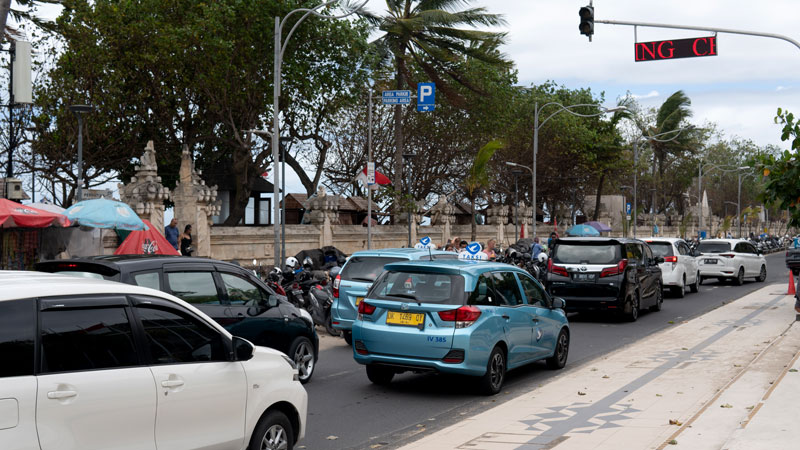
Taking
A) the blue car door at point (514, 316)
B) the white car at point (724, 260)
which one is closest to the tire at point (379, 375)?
the blue car door at point (514, 316)

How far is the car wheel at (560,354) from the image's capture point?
459 inches

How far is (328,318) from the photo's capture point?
15.6 metres

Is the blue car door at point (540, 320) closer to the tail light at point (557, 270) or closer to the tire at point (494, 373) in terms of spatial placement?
the tire at point (494, 373)

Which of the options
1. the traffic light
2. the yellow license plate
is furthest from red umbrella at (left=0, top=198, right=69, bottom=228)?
the traffic light

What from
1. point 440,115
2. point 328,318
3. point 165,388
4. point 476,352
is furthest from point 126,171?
A: point 165,388

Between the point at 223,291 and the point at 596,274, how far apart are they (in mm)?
10404

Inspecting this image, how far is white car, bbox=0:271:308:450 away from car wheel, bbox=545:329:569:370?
6.41 metres

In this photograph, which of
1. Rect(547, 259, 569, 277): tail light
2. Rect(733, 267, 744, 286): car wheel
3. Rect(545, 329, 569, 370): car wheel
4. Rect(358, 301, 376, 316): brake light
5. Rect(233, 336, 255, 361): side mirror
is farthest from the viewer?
Rect(733, 267, 744, 286): car wheel

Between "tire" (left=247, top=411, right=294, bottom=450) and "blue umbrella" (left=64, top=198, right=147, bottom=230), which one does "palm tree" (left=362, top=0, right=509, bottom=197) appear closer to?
"blue umbrella" (left=64, top=198, right=147, bottom=230)

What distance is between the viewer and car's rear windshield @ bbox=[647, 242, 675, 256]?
24078mm

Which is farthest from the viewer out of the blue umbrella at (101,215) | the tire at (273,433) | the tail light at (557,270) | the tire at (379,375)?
the blue umbrella at (101,215)

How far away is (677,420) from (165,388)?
5.41m

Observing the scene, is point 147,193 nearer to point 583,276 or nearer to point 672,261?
point 583,276

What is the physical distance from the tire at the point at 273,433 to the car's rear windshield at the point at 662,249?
65.4ft
